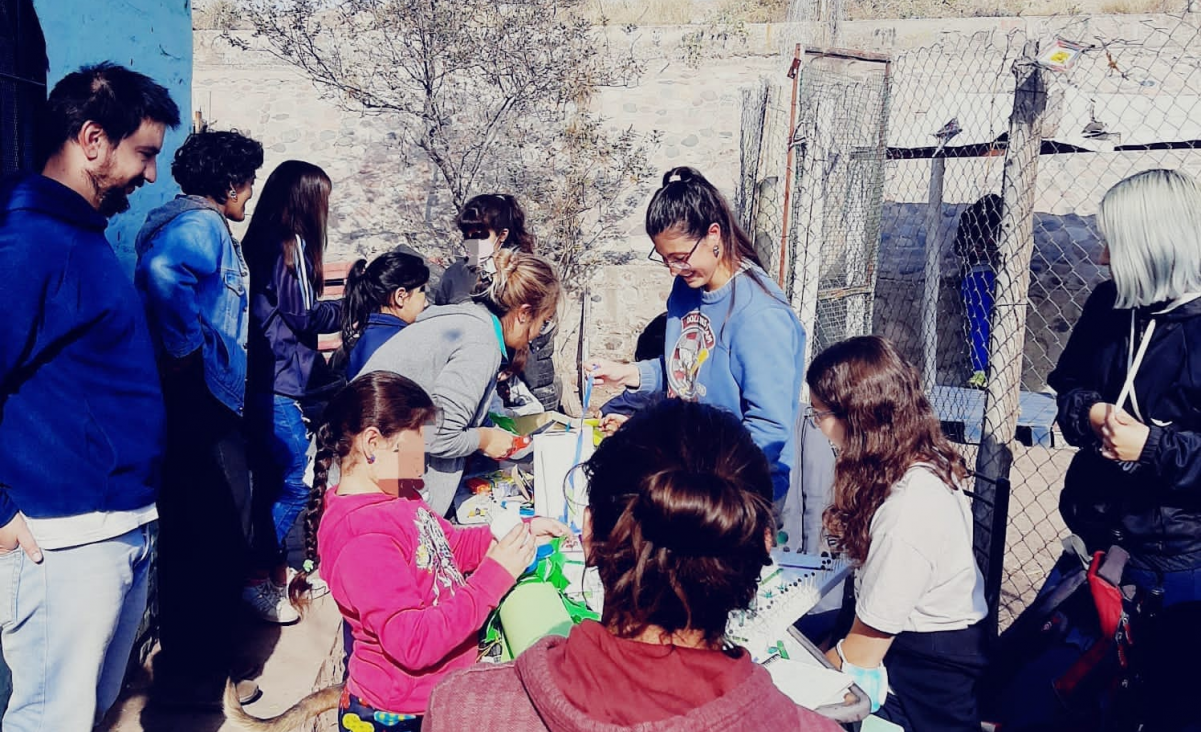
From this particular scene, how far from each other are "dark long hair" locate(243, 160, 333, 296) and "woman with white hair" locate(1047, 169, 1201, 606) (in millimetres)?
2995

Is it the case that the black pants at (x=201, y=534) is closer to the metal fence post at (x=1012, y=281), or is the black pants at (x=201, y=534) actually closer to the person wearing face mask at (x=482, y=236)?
the person wearing face mask at (x=482, y=236)

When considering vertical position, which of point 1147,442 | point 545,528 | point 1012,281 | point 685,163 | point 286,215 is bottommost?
point 545,528

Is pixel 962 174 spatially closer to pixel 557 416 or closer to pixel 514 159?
pixel 514 159

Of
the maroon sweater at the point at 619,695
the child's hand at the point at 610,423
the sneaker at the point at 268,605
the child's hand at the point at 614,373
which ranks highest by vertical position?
the child's hand at the point at 614,373

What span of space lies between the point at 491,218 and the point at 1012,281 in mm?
2385

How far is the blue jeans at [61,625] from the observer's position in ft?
6.63

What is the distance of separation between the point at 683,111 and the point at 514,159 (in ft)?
9.22

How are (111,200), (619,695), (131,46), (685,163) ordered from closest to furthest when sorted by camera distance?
(619,695), (111,200), (131,46), (685,163)

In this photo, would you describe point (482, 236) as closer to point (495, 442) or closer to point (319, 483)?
point (495, 442)

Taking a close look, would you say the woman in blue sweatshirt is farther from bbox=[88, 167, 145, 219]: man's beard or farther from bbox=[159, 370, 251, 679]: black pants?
bbox=[159, 370, 251, 679]: black pants

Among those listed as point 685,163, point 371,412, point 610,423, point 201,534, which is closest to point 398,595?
point 371,412

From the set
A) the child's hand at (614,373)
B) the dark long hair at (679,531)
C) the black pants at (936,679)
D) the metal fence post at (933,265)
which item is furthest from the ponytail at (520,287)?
the metal fence post at (933,265)

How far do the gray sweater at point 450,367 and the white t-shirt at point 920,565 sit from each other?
1.26m

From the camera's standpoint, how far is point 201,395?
329 centimetres
